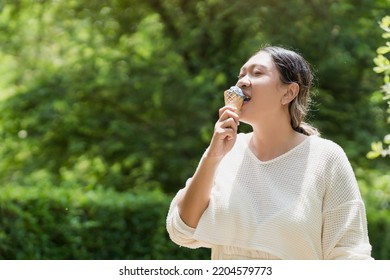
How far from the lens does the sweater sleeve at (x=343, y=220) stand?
1858mm

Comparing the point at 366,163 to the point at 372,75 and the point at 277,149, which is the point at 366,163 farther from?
the point at 277,149

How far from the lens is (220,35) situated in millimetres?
7199

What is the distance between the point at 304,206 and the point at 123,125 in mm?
5535

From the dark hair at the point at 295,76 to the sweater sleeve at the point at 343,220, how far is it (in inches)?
9.3

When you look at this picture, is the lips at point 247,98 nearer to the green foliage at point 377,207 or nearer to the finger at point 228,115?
the finger at point 228,115

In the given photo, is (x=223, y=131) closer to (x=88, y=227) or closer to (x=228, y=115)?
(x=228, y=115)

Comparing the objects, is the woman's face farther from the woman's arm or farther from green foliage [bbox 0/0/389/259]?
green foliage [bbox 0/0/389/259]

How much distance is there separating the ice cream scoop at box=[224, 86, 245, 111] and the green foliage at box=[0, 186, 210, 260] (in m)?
3.33

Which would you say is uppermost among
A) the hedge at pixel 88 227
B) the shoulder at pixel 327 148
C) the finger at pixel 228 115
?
the finger at pixel 228 115

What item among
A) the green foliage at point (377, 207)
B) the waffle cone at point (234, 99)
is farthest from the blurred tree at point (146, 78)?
the waffle cone at point (234, 99)

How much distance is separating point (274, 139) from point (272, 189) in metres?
0.17

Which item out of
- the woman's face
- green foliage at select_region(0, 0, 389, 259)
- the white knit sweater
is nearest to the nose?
the woman's face

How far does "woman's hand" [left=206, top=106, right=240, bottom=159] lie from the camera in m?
1.91

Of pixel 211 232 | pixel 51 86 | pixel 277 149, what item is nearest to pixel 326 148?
pixel 277 149
